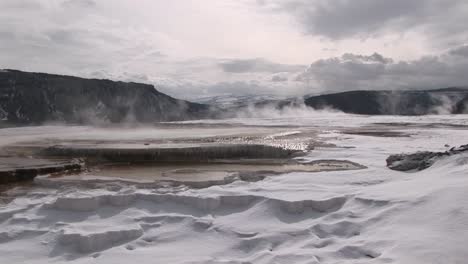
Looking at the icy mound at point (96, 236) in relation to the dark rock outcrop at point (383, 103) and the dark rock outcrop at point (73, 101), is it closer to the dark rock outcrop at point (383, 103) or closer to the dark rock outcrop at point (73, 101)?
the dark rock outcrop at point (73, 101)

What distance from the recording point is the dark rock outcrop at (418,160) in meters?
10.6

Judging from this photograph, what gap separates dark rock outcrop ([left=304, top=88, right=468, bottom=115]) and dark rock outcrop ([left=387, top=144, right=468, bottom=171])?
88.1 m

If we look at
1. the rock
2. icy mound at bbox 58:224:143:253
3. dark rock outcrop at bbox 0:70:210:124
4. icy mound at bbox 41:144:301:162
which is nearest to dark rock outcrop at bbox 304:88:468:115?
dark rock outcrop at bbox 0:70:210:124

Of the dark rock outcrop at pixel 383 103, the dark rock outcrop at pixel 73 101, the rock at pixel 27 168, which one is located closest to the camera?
the rock at pixel 27 168

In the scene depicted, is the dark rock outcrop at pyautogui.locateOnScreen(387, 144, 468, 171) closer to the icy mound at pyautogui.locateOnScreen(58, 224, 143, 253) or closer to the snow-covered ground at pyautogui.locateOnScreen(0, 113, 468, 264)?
the snow-covered ground at pyautogui.locateOnScreen(0, 113, 468, 264)

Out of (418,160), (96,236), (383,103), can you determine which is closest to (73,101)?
(418,160)

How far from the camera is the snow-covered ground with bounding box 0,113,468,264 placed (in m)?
5.70

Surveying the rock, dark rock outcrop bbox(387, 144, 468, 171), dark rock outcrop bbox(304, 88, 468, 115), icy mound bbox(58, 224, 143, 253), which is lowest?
icy mound bbox(58, 224, 143, 253)

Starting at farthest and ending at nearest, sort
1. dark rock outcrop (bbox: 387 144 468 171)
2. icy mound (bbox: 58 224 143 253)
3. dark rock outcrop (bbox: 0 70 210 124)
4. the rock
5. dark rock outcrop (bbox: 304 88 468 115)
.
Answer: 1. dark rock outcrop (bbox: 304 88 468 115)
2. dark rock outcrop (bbox: 0 70 210 124)
3. the rock
4. dark rock outcrop (bbox: 387 144 468 171)
5. icy mound (bbox: 58 224 143 253)

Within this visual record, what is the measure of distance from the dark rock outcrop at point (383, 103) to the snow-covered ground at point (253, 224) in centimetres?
9292

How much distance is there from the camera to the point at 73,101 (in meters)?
71.6

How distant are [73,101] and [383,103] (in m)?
72.5

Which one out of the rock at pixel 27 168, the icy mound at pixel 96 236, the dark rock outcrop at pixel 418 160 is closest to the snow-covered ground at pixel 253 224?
the icy mound at pixel 96 236

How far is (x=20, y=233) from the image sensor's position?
7.06 m
